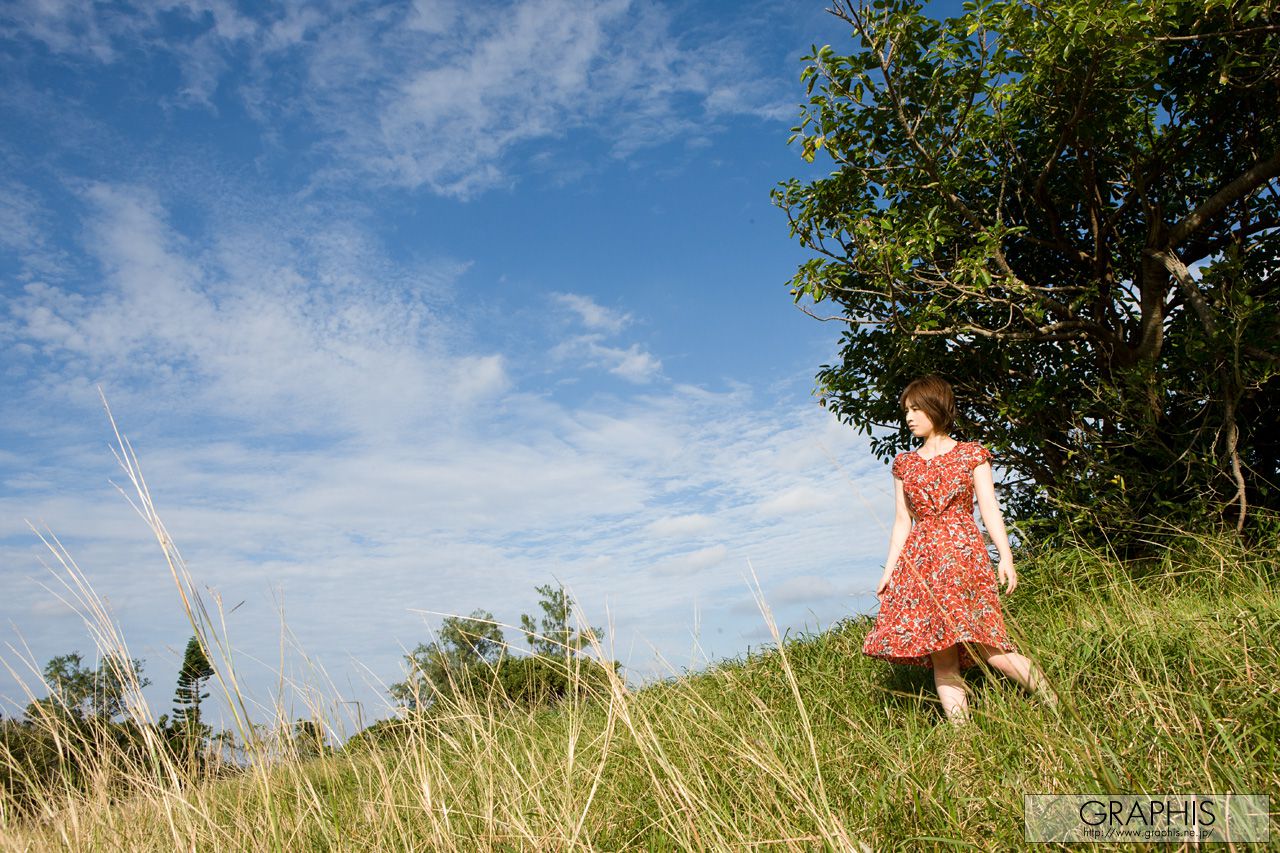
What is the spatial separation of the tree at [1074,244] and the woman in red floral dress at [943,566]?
7.34 feet

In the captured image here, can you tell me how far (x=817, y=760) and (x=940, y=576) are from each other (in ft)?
6.94

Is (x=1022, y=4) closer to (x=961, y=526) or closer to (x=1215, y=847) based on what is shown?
(x=961, y=526)

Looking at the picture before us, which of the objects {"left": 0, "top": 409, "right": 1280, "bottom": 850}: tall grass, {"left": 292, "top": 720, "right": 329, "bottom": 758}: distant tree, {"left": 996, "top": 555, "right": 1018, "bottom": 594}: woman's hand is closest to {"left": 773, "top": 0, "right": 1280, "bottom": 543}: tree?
{"left": 0, "top": 409, "right": 1280, "bottom": 850}: tall grass

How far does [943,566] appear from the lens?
4141 millimetres

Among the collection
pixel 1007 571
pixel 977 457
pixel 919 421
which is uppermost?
pixel 919 421

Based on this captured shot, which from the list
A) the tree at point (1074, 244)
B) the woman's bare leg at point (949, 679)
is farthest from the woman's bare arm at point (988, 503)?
the tree at point (1074, 244)

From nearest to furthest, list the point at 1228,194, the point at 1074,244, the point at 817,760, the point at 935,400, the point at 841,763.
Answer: the point at 817,760 < the point at 841,763 < the point at 935,400 < the point at 1228,194 < the point at 1074,244

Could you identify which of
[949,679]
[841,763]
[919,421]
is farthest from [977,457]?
[841,763]

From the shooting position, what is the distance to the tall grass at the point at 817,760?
2.38 metres

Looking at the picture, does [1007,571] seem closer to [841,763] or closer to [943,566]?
[943,566]

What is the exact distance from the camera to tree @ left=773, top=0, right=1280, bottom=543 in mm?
6082

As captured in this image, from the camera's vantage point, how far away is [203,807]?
10.2 feet

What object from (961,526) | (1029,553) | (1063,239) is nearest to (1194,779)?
(961,526)

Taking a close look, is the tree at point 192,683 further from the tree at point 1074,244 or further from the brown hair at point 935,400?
the tree at point 1074,244
